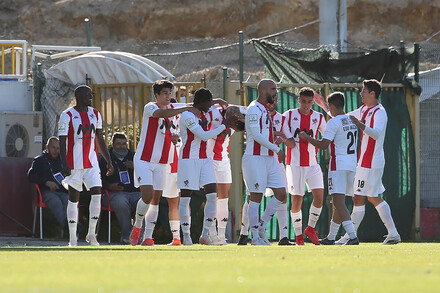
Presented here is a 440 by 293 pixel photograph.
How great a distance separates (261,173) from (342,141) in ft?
3.96

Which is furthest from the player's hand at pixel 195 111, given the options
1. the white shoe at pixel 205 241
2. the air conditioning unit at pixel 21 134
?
the air conditioning unit at pixel 21 134

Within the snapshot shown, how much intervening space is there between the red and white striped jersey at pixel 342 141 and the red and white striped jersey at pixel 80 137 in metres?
3.16

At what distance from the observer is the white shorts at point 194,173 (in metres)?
15.6

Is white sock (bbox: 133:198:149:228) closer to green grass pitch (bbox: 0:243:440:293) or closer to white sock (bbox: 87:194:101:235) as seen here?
white sock (bbox: 87:194:101:235)

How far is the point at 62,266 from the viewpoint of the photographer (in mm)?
9633

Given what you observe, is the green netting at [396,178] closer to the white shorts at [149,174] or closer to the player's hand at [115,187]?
the player's hand at [115,187]

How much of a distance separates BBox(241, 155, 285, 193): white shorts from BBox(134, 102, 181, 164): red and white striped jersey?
123 centimetres

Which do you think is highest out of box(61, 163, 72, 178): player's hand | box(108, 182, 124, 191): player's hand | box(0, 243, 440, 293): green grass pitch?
box(61, 163, 72, 178): player's hand

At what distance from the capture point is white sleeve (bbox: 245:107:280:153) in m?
15.0

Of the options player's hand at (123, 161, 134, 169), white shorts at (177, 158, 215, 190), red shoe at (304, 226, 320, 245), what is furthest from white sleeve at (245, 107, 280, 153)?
player's hand at (123, 161, 134, 169)

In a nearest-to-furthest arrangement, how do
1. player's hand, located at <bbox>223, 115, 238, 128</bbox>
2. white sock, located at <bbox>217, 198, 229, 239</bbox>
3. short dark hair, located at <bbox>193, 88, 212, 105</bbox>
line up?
player's hand, located at <bbox>223, 115, 238, 128</bbox>
short dark hair, located at <bbox>193, 88, 212, 105</bbox>
white sock, located at <bbox>217, 198, 229, 239</bbox>

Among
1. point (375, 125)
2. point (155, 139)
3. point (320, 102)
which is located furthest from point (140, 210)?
point (375, 125)

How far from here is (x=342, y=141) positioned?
50.9 ft

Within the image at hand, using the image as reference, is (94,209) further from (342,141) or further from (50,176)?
(342,141)
